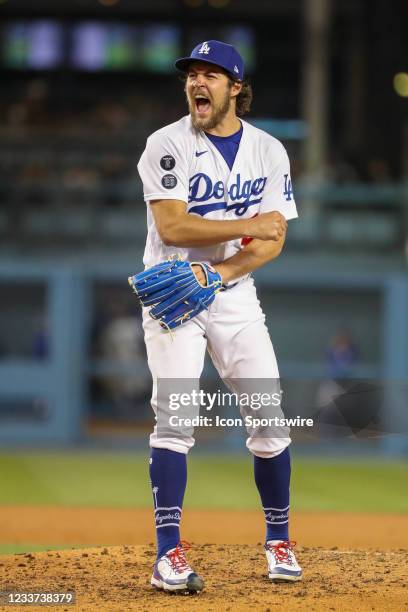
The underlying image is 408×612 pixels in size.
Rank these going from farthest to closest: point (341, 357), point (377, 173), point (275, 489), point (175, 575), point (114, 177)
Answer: point (377, 173)
point (114, 177)
point (341, 357)
point (275, 489)
point (175, 575)

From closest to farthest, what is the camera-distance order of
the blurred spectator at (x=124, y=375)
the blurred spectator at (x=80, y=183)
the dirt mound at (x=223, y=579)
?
the dirt mound at (x=223, y=579) → the blurred spectator at (x=124, y=375) → the blurred spectator at (x=80, y=183)

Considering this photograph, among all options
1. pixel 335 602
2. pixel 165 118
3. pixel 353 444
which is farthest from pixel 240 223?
pixel 165 118

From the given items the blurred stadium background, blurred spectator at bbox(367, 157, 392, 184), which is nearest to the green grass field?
the blurred stadium background

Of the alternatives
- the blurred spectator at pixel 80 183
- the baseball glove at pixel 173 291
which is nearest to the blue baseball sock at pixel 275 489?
the baseball glove at pixel 173 291

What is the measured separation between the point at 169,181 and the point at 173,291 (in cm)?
44

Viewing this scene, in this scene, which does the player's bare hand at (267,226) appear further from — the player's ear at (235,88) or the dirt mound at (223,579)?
the dirt mound at (223,579)

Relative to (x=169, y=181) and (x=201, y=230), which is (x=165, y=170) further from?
(x=201, y=230)

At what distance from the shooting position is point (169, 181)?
14.6 ft

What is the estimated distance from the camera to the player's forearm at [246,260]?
4566mm

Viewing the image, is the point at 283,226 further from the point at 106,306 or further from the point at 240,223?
the point at 106,306

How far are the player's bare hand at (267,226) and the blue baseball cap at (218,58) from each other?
0.59 metres

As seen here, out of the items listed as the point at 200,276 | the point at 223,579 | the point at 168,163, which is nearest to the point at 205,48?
the point at 168,163

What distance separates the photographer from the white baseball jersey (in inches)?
176

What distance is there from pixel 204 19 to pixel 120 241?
35.6 feet
